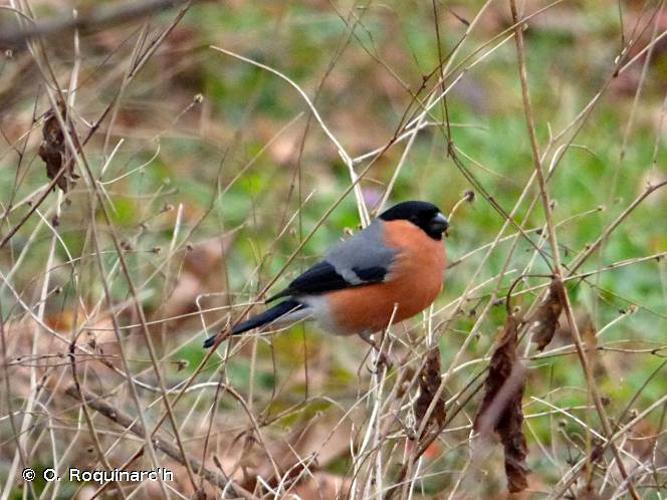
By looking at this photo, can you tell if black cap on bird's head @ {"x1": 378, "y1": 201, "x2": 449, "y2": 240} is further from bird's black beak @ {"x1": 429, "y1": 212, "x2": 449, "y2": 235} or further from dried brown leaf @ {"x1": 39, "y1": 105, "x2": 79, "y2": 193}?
dried brown leaf @ {"x1": 39, "y1": 105, "x2": 79, "y2": 193}

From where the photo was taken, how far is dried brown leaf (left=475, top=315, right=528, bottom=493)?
2.04 metres

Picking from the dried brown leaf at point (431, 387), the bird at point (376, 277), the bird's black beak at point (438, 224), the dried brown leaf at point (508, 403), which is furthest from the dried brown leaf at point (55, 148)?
the bird's black beak at point (438, 224)

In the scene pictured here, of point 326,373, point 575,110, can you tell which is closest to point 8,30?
point 326,373

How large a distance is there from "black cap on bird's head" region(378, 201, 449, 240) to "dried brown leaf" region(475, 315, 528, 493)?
5.07ft

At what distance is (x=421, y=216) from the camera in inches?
149

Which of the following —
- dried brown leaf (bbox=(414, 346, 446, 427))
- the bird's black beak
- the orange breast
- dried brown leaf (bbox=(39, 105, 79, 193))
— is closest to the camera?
dried brown leaf (bbox=(414, 346, 446, 427))

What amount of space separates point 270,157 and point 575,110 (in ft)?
5.33

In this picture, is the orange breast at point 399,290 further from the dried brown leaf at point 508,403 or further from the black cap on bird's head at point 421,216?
the dried brown leaf at point 508,403

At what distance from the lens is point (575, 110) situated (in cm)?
632

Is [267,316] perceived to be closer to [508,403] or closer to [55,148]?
[55,148]

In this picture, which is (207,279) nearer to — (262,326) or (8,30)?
(262,326)

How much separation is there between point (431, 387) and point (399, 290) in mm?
1292

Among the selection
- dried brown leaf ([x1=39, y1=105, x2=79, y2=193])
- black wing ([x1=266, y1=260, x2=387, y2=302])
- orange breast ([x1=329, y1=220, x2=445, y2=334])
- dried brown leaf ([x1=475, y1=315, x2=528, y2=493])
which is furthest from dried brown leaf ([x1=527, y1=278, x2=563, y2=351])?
black wing ([x1=266, y1=260, x2=387, y2=302])

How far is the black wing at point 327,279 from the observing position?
12.1ft
